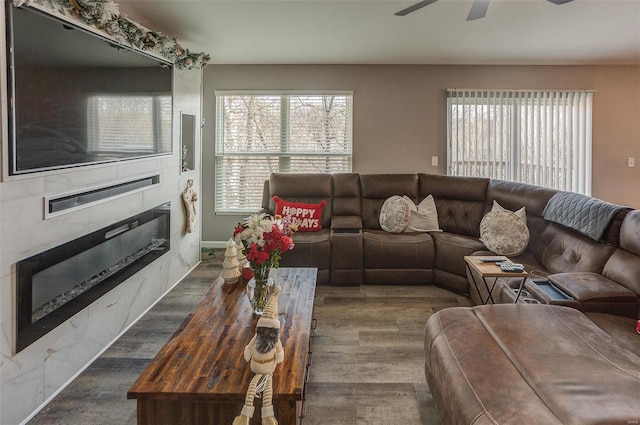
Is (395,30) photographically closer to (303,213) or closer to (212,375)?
(303,213)

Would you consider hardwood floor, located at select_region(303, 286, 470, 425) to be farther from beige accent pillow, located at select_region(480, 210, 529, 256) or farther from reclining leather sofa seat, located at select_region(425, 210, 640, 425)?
beige accent pillow, located at select_region(480, 210, 529, 256)

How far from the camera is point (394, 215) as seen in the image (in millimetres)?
4523

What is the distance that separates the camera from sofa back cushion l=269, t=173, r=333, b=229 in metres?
4.84

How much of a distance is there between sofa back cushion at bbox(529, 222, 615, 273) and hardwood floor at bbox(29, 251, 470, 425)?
830 mm

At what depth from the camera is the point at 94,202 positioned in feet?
8.71

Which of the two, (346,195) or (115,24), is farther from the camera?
(346,195)

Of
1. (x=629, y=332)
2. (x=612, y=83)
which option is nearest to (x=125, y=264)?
A: (x=629, y=332)

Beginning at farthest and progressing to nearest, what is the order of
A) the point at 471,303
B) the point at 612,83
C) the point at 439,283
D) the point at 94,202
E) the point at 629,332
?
1. the point at 612,83
2. the point at 439,283
3. the point at 471,303
4. the point at 94,202
5. the point at 629,332

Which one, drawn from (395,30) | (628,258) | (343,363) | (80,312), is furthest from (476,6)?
(80,312)

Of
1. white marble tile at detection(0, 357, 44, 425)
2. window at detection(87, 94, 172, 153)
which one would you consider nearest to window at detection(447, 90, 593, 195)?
window at detection(87, 94, 172, 153)

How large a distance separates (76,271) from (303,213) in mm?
2503

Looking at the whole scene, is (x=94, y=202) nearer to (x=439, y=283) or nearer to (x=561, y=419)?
(x=561, y=419)

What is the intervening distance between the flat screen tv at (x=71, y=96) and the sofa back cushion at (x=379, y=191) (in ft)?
7.97

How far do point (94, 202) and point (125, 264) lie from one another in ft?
2.11
